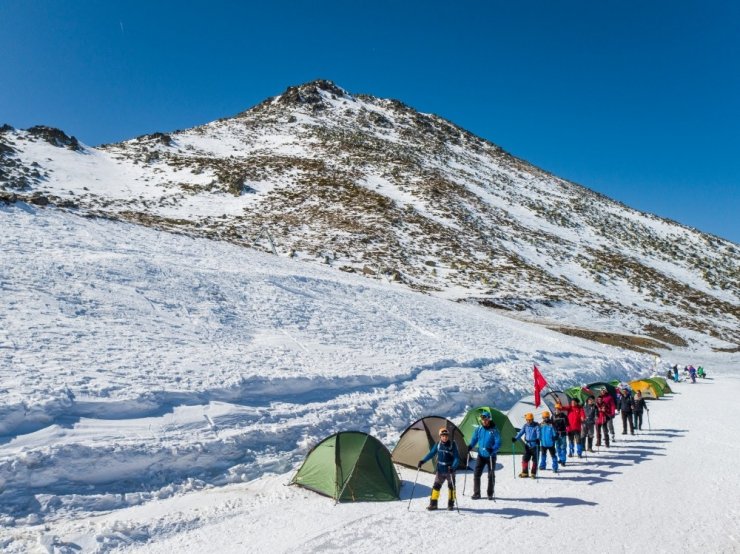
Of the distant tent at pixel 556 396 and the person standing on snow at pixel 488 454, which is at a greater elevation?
the distant tent at pixel 556 396

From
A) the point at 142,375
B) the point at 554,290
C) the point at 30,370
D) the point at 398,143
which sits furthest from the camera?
the point at 398,143

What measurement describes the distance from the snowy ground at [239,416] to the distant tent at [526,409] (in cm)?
131

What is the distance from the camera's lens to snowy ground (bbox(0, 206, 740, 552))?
8492 mm

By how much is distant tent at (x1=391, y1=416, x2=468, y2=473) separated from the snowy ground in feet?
2.82

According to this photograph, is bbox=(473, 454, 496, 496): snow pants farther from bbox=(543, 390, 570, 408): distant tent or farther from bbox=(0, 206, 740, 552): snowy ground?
bbox=(543, 390, 570, 408): distant tent

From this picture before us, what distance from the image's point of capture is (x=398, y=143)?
96312 millimetres

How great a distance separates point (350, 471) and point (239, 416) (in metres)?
4.09

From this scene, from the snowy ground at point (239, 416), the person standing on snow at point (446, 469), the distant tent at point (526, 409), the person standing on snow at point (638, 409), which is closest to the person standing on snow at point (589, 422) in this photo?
the snowy ground at point (239, 416)

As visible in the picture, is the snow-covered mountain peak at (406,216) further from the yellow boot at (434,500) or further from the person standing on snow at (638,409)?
the yellow boot at (434,500)

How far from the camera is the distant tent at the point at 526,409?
17547 mm

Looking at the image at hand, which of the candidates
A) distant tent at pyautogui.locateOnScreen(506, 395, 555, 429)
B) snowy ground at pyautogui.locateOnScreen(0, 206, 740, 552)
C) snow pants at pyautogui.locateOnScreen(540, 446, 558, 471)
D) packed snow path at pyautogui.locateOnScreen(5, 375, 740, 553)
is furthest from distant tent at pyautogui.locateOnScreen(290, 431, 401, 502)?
distant tent at pyautogui.locateOnScreen(506, 395, 555, 429)

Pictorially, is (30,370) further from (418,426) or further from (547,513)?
(547,513)

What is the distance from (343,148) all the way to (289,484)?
78523mm

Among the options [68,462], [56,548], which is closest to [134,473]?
[68,462]
